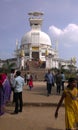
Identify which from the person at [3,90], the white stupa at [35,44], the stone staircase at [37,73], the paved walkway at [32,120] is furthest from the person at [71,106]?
the white stupa at [35,44]

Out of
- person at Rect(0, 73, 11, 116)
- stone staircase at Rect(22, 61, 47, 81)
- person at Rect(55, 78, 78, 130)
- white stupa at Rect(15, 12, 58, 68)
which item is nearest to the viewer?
person at Rect(55, 78, 78, 130)

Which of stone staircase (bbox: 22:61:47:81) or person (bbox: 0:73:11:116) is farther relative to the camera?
stone staircase (bbox: 22:61:47:81)

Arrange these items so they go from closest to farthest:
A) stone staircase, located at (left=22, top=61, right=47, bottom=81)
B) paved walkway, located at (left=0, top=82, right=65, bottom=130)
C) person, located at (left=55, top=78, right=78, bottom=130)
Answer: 1. person, located at (left=55, top=78, right=78, bottom=130)
2. paved walkway, located at (left=0, top=82, right=65, bottom=130)
3. stone staircase, located at (left=22, top=61, right=47, bottom=81)

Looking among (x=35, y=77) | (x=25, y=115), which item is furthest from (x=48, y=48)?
(x=25, y=115)

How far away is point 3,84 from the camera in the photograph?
41.2ft

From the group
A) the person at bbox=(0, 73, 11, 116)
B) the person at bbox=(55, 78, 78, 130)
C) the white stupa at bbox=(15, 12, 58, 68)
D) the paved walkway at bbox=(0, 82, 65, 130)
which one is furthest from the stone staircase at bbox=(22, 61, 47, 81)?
the person at bbox=(55, 78, 78, 130)

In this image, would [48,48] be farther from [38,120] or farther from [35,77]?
[38,120]

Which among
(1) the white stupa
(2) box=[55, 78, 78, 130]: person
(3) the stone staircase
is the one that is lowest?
(3) the stone staircase

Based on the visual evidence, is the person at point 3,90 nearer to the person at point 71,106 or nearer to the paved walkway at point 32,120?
the paved walkway at point 32,120

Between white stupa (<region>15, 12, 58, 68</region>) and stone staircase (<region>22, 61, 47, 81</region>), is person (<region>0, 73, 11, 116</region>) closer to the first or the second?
stone staircase (<region>22, 61, 47, 81</region>)

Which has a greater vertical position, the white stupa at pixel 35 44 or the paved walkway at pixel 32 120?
the white stupa at pixel 35 44

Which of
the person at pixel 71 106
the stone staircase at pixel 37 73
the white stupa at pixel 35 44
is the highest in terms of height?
the white stupa at pixel 35 44

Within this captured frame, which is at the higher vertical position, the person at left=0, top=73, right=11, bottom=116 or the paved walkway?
the person at left=0, top=73, right=11, bottom=116

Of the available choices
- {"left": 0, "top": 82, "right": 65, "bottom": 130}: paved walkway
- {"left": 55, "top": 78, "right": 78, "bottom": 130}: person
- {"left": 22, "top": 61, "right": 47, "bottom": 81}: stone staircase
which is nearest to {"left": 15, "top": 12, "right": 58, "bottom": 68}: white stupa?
{"left": 22, "top": 61, "right": 47, "bottom": 81}: stone staircase
